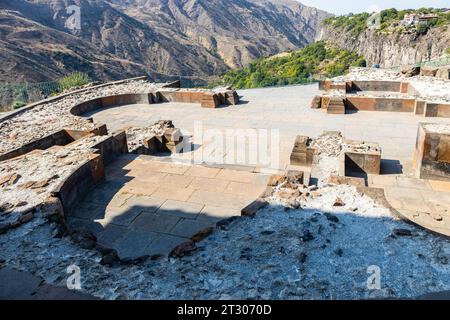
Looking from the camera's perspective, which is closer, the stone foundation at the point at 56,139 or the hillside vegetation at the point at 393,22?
Result: the stone foundation at the point at 56,139

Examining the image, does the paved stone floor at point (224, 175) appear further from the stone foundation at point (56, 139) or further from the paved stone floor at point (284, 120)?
the stone foundation at point (56, 139)

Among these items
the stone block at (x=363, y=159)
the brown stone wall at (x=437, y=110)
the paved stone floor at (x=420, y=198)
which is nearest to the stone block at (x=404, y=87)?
the brown stone wall at (x=437, y=110)

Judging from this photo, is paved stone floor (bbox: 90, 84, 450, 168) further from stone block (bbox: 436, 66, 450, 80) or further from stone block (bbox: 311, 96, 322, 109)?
stone block (bbox: 436, 66, 450, 80)

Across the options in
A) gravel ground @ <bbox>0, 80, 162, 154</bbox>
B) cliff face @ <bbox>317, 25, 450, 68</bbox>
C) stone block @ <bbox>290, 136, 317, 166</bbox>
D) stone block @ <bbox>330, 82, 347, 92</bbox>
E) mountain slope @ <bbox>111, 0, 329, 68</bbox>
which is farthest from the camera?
mountain slope @ <bbox>111, 0, 329, 68</bbox>

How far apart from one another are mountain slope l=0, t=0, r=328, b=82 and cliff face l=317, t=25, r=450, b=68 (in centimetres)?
2822

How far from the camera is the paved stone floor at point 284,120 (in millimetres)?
7062

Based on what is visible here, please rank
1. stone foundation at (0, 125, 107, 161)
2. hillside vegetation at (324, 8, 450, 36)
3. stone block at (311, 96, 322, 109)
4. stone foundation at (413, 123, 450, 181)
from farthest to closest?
hillside vegetation at (324, 8, 450, 36)
stone block at (311, 96, 322, 109)
stone foundation at (0, 125, 107, 161)
stone foundation at (413, 123, 450, 181)

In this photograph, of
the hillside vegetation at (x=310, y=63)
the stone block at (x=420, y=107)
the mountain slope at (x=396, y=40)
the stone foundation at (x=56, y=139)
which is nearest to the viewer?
the stone foundation at (x=56, y=139)

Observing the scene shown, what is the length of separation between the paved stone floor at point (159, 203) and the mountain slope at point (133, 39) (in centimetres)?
3472

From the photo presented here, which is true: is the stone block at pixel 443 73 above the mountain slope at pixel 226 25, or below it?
below

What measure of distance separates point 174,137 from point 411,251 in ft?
16.8

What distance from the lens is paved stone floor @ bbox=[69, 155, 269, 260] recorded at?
13.1ft

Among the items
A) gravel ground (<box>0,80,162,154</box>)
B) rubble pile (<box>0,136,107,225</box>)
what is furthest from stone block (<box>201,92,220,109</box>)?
rubble pile (<box>0,136,107,225</box>)
